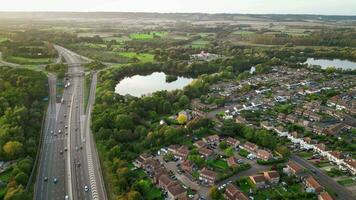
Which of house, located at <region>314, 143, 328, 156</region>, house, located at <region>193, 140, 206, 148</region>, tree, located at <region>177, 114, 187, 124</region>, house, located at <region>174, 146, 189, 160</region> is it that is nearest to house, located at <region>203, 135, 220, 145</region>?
house, located at <region>193, 140, 206, 148</region>

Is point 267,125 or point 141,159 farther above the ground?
point 267,125

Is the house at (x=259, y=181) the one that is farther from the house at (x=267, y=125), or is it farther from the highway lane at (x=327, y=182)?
the house at (x=267, y=125)

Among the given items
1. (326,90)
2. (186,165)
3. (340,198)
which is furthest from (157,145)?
(326,90)

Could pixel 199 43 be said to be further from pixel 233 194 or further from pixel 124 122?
pixel 233 194

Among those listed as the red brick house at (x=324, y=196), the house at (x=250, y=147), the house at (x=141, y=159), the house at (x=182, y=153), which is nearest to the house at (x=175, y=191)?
the house at (x=141, y=159)

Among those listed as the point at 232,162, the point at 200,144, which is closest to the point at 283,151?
the point at 232,162

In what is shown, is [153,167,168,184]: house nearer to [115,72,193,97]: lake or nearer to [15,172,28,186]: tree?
[15,172,28,186]: tree
